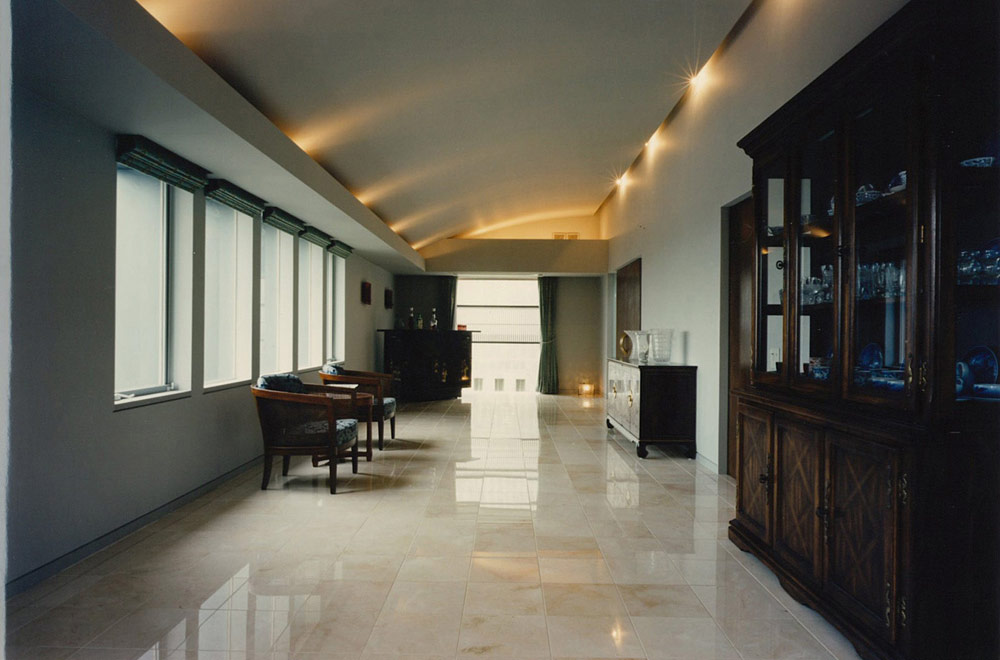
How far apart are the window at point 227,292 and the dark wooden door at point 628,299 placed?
4.67 metres

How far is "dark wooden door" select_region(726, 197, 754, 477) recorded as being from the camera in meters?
4.73

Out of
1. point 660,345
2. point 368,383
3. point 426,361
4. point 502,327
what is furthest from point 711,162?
point 502,327

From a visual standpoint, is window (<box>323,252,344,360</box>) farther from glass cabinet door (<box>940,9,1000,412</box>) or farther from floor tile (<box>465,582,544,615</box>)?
glass cabinet door (<box>940,9,1000,412</box>)

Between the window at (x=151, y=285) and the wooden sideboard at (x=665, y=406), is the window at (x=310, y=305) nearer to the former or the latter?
the window at (x=151, y=285)

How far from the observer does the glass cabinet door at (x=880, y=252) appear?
6.56ft

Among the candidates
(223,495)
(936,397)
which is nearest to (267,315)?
(223,495)

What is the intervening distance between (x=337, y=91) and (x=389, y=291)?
23.3 ft

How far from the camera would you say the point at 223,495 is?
4.27 metres

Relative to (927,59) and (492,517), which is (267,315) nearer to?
(492,517)

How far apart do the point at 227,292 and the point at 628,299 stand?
562 cm

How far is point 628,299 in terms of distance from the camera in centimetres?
876

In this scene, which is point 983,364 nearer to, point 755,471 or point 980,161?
point 980,161

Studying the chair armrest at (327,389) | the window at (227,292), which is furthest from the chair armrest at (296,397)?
the chair armrest at (327,389)

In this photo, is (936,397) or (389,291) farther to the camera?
(389,291)
